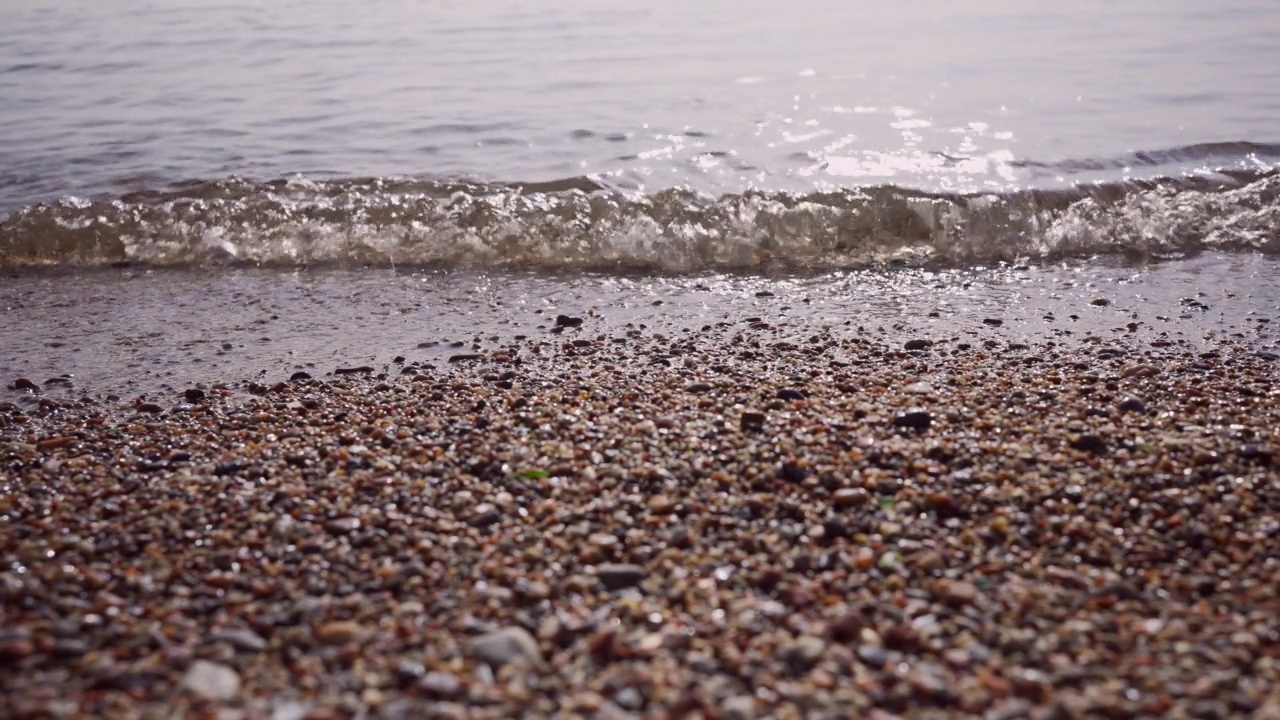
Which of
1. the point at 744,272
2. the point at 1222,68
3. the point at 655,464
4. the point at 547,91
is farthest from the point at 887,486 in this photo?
the point at 1222,68

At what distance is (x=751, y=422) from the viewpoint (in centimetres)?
427

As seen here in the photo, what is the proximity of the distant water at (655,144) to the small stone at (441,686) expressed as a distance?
5.07 meters

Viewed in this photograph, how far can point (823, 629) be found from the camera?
2842 mm

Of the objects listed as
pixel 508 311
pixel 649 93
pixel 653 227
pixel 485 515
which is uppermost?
pixel 649 93

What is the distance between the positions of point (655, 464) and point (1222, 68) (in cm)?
1154

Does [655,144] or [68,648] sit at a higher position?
[655,144]

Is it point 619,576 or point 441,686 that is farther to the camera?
point 619,576

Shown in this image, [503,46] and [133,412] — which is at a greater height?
[503,46]

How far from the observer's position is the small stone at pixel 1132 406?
4383 millimetres

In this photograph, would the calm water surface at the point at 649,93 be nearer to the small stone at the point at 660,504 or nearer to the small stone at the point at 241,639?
the small stone at the point at 660,504

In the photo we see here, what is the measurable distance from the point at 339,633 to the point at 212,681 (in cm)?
33

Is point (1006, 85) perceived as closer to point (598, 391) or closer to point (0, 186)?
point (598, 391)

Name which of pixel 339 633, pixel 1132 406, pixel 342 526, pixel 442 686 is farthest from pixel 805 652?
pixel 1132 406

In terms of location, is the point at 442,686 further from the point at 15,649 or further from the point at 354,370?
the point at 354,370
